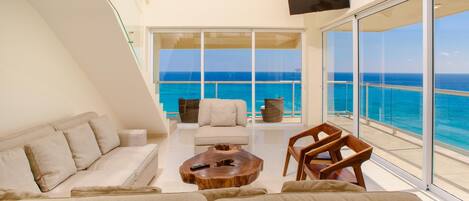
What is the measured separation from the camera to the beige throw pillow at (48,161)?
253 centimetres

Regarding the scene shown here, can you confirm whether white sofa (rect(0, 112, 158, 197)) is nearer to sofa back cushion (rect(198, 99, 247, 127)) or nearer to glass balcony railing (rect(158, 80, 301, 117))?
sofa back cushion (rect(198, 99, 247, 127))

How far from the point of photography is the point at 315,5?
6.03 m

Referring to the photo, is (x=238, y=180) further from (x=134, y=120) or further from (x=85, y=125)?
(x=134, y=120)

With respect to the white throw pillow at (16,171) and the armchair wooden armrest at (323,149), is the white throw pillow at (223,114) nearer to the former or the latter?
the armchair wooden armrest at (323,149)

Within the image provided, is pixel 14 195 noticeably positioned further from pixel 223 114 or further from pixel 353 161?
pixel 223 114

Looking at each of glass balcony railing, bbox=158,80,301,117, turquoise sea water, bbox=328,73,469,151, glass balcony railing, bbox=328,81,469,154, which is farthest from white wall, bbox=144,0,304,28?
glass balcony railing, bbox=328,81,469,154

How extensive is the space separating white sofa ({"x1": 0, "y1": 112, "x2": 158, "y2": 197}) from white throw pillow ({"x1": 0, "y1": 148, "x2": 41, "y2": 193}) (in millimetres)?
26

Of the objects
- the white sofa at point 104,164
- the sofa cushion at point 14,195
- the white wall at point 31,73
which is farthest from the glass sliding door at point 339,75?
the sofa cushion at point 14,195

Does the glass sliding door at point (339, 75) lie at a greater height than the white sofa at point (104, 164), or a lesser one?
greater

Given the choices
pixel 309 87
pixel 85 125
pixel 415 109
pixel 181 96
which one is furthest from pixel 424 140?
pixel 181 96

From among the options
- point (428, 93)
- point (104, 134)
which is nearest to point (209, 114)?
point (104, 134)

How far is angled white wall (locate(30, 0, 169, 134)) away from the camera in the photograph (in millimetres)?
3725

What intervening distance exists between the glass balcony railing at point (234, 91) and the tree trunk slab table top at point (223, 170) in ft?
13.5

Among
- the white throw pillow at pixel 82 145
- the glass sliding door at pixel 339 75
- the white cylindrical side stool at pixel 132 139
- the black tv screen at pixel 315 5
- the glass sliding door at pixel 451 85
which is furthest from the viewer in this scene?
the glass sliding door at pixel 339 75
